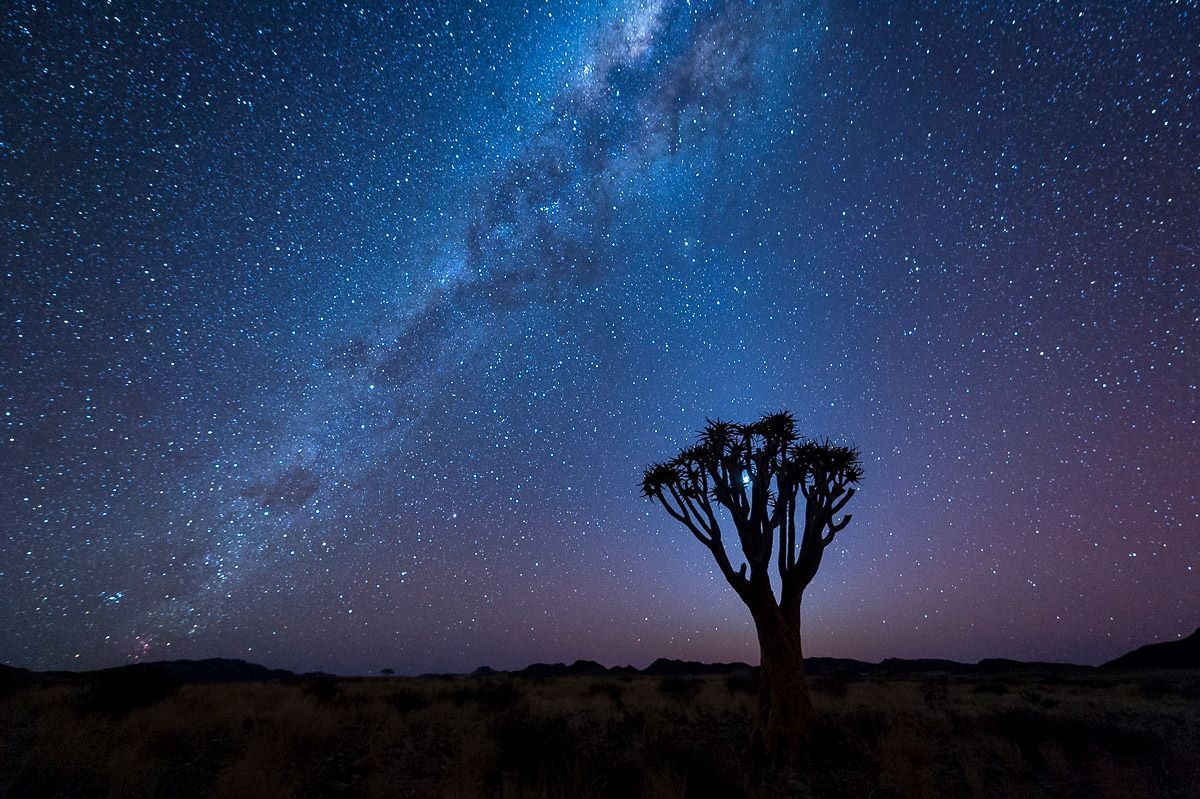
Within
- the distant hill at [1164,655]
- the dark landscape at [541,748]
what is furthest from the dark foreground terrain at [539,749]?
A: the distant hill at [1164,655]

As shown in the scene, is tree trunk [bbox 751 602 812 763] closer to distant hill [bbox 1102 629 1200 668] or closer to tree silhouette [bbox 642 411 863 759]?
tree silhouette [bbox 642 411 863 759]

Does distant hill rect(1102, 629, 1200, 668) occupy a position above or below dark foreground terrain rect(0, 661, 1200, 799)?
below

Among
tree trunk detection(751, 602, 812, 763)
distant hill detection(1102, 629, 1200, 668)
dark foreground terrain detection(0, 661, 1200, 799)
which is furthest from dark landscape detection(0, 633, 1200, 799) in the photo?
distant hill detection(1102, 629, 1200, 668)

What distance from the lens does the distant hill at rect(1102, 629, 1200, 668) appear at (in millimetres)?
75312

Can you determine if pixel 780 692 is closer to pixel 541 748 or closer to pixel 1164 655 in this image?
pixel 541 748

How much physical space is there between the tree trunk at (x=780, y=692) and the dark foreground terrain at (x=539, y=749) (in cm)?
50

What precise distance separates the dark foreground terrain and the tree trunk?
50 centimetres

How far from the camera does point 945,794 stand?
9.12 metres

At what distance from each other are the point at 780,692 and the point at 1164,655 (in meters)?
105

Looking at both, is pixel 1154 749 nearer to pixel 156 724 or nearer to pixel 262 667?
pixel 156 724

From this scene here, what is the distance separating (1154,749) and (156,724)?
2073 cm

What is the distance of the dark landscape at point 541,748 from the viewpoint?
28.3ft

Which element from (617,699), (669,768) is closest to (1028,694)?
(617,699)

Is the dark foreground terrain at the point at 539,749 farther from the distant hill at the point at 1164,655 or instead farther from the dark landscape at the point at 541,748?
the distant hill at the point at 1164,655
